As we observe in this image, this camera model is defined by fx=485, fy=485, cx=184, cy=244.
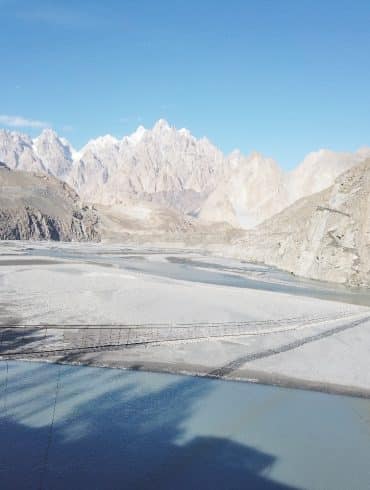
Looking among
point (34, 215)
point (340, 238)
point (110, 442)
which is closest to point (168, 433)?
point (110, 442)

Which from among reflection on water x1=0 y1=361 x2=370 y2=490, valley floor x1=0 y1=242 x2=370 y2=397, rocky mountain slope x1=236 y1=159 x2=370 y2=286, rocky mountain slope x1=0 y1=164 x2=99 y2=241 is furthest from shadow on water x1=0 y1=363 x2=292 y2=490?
rocky mountain slope x1=0 y1=164 x2=99 y2=241

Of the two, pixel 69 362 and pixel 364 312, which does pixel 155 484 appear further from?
pixel 364 312

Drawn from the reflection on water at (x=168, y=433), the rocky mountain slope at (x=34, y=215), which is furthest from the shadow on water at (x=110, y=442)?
the rocky mountain slope at (x=34, y=215)

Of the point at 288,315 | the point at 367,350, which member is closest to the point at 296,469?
the point at 367,350

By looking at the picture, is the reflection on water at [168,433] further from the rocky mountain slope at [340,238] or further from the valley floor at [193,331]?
the rocky mountain slope at [340,238]

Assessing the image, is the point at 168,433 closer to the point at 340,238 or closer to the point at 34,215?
the point at 340,238

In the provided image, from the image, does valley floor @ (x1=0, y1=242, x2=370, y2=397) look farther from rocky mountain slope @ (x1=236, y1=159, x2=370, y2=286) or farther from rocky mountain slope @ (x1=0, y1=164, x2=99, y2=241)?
rocky mountain slope @ (x1=0, y1=164, x2=99, y2=241)
